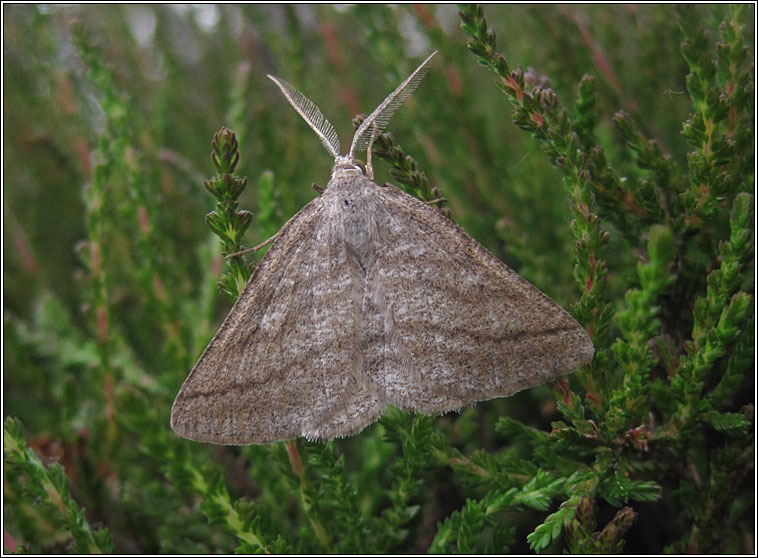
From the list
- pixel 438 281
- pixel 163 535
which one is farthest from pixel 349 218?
pixel 163 535

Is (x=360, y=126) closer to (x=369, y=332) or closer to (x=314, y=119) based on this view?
(x=314, y=119)

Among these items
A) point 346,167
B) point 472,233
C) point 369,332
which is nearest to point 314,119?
point 346,167

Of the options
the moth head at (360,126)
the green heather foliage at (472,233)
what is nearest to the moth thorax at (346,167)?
the moth head at (360,126)

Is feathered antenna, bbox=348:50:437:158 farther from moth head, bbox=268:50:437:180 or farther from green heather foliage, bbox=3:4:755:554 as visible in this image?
green heather foliage, bbox=3:4:755:554

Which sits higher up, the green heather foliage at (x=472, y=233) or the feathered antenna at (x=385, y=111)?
the feathered antenna at (x=385, y=111)

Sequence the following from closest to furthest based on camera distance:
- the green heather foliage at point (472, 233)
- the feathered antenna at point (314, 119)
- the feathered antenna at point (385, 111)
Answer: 1. the green heather foliage at point (472, 233)
2. the feathered antenna at point (385, 111)
3. the feathered antenna at point (314, 119)

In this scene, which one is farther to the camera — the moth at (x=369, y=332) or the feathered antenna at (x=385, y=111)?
the feathered antenna at (x=385, y=111)

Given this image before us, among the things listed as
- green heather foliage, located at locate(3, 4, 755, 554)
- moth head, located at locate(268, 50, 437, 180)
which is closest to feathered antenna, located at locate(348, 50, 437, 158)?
moth head, located at locate(268, 50, 437, 180)

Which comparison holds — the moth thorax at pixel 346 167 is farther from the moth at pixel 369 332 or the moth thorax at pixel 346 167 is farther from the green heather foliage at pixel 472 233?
the green heather foliage at pixel 472 233
